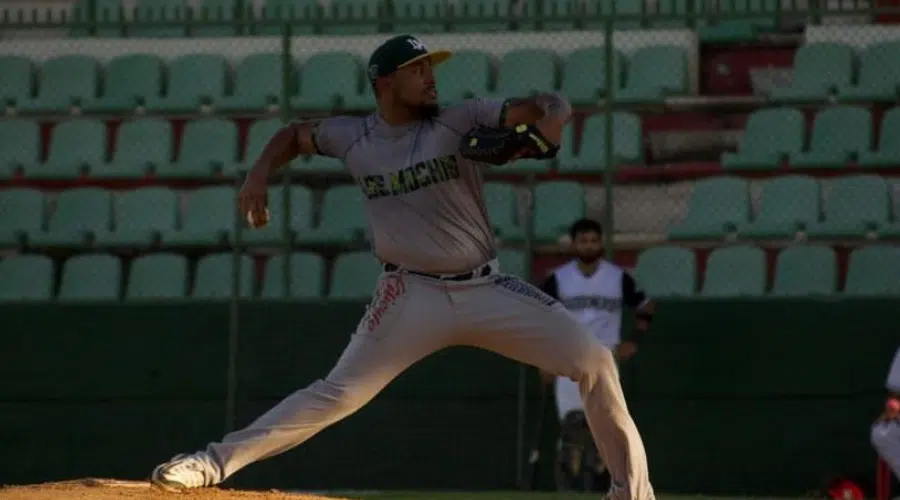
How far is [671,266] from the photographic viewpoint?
14.1 meters

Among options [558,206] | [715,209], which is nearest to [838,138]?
[715,209]

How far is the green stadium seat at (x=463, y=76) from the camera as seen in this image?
15.1 m

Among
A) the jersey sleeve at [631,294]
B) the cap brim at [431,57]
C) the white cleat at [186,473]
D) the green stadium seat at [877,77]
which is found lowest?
the white cleat at [186,473]

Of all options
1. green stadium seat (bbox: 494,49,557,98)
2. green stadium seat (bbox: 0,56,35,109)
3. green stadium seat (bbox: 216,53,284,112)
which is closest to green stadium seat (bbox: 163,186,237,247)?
green stadium seat (bbox: 216,53,284,112)

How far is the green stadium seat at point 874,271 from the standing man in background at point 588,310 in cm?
161

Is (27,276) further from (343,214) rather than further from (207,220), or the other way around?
(343,214)

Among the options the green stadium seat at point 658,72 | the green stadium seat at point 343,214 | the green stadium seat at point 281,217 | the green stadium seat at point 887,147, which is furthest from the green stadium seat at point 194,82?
the green stadium seat at point 887,147

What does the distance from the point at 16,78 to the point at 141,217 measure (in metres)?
2.12

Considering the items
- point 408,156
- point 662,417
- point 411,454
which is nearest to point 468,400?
point 411,454

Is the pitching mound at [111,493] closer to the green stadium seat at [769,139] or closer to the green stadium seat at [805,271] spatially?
the green stadium seat at [805,271]

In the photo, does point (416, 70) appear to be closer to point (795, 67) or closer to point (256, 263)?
point (256, 263)

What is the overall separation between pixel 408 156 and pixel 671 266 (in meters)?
6.59

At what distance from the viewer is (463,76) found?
599 inches

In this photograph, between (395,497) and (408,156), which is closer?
(408,156)
